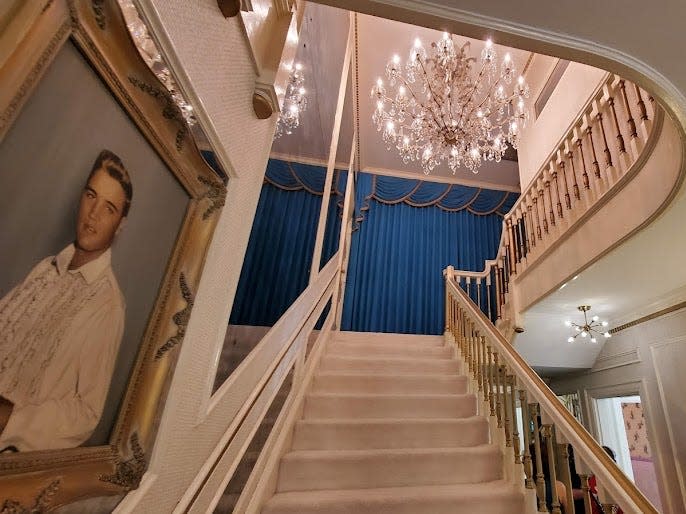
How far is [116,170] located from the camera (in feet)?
2.05

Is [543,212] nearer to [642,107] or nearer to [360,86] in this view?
[642,107]

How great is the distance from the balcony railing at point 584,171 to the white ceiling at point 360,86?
1.65 metres

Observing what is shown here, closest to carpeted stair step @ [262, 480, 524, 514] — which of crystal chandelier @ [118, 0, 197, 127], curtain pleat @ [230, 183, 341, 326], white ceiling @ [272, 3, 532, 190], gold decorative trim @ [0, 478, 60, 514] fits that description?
gold decorative trim @ [0, 478, 60, 514]

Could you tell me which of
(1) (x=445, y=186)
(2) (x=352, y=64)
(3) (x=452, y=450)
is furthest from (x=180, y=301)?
(1) (x=445, y=186)

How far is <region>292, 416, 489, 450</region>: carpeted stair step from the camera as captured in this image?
242cm

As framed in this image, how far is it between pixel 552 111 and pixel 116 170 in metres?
5.27

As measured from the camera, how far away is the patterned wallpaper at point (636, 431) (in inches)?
217

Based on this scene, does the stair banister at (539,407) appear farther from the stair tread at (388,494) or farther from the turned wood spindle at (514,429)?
the stair tread at (388,494)

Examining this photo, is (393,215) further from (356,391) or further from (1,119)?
(1,119)

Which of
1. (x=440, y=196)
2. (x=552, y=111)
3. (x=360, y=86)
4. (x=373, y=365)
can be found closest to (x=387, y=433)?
(x=373, y=365)

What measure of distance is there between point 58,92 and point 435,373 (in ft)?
11.3

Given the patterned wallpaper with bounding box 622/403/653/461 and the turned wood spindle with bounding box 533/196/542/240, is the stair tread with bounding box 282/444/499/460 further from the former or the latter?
the patterned wallpaper with bounding box 622/403/653/461

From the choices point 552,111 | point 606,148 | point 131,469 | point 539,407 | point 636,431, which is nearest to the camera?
point 131,469

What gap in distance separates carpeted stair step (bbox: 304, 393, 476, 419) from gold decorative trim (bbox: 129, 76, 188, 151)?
2.30 m
